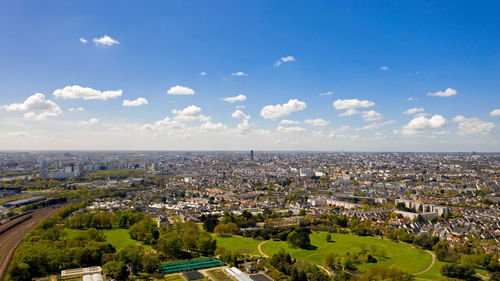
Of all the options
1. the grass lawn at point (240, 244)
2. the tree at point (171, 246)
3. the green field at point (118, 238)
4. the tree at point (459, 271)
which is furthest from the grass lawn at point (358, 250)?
the green field at point (118, 238)

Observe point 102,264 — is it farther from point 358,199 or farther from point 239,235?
point 358,199

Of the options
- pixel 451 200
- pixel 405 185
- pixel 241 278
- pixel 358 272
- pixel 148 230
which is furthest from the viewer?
pixel 405 185

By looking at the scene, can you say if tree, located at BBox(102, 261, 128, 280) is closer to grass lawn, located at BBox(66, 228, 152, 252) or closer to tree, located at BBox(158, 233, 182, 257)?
tree, located at BBox(158, 233, 182, 257)

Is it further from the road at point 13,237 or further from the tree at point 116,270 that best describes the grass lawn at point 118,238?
the tree at point 116,270

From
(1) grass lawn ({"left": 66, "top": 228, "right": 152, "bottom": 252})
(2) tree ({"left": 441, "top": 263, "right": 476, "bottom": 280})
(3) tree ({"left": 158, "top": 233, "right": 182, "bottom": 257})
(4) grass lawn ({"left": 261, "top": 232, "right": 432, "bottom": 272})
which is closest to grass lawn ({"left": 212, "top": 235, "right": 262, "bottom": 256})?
(4) grass lawn ({"left": 261, "top": 232, "right": 432, "bottom": 272})

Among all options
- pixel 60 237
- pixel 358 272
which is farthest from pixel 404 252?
pixel 60 237

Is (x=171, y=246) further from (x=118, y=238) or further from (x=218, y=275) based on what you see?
(x=118, y=238)
